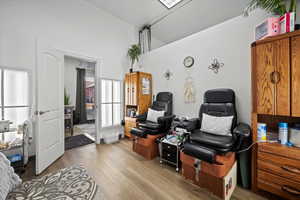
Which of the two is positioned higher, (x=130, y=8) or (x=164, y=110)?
(x=130, y=8)

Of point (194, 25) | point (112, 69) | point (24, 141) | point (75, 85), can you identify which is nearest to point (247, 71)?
point (194, 25)

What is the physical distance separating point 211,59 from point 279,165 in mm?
1814

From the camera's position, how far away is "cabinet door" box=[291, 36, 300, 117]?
1204mm

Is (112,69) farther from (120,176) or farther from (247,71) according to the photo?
(247,71)

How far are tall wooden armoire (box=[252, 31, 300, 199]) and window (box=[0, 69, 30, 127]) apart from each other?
11.6 feet

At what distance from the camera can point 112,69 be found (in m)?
3.37

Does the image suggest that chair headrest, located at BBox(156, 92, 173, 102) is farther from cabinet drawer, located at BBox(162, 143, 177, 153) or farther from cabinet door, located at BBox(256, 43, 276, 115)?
cabinet door, located at BBox(256, 43, 276, 115)

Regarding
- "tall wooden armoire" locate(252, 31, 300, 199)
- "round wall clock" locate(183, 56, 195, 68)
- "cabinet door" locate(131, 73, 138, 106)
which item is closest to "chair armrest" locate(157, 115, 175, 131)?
"cabinet door" locate(131, 73, 138, 106)

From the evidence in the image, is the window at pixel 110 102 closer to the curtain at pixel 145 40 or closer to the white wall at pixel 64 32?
the white wall at pixel 64 32

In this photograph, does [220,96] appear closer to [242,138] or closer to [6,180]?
[242,138]

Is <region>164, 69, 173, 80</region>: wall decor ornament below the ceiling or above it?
below

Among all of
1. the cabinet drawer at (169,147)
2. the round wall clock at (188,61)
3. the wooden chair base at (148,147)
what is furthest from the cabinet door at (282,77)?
the wooden chair base at (148,147)

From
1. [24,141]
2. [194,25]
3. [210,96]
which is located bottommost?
[24,141]

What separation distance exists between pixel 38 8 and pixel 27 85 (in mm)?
1462
